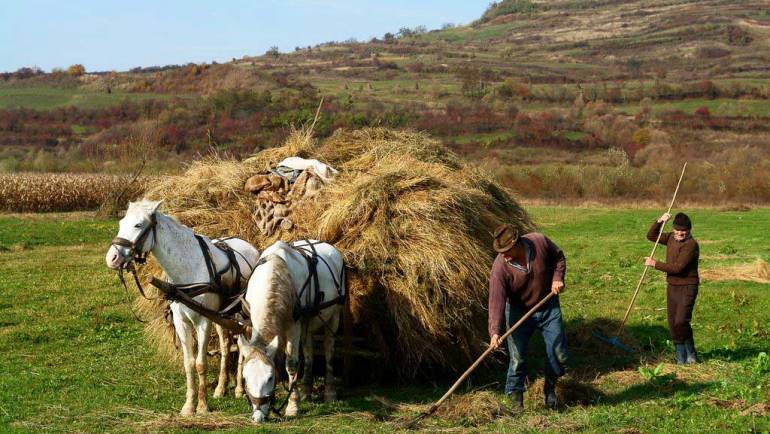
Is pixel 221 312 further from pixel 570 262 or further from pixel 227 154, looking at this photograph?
pixel 570 262

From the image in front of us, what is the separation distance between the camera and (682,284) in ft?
35.5

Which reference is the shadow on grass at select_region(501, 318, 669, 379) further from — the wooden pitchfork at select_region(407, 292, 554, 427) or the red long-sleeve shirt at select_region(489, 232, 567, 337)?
the wooden pitchfork at select_region(407, 292, 554, 427)

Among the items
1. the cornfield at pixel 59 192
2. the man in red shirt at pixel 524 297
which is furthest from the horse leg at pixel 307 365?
the cornfield at pixel 59 192

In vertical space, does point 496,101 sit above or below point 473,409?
above

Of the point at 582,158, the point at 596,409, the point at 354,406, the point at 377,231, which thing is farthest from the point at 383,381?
the point at 582,158

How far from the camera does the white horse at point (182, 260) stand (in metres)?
8.52

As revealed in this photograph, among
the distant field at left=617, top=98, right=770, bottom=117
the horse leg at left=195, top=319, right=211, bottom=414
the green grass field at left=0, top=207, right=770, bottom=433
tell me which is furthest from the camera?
the distant field at left=617, top=98, right=770, bottom=117

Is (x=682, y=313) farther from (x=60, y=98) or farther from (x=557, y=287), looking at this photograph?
(x=60, y=98)

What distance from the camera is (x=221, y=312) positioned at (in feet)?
29.8

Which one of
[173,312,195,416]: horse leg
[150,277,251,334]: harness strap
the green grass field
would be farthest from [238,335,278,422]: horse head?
[173,312,195,416]: horse leg

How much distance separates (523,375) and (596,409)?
83cm

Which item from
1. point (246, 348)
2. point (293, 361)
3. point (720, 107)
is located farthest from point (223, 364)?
point (720, 107)

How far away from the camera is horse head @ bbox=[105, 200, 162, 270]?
8.36m

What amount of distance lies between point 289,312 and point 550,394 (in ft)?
9.55
